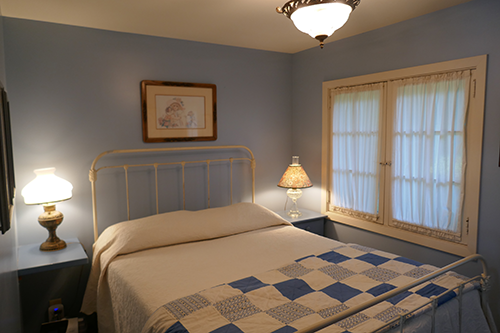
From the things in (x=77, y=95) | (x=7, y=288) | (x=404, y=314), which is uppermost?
(x=77, y=95)

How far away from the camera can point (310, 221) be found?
3648 mm

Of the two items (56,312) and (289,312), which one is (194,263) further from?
(56,312)

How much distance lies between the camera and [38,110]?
2721 mm

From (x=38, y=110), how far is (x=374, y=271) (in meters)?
2.75

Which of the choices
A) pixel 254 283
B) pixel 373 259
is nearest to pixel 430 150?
pixel 373 259

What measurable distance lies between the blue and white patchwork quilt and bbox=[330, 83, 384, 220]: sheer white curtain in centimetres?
110

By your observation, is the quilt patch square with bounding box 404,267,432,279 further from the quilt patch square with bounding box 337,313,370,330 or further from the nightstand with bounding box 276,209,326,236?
the nightstand with bounding box 276,209,326,236

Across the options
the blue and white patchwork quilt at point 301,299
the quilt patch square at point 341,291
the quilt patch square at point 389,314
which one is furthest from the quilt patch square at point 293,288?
the quilt patch square at point 389,314

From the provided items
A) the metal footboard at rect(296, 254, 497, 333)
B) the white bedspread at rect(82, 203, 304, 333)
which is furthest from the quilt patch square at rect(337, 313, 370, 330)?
the white bedspread at rect(82, 203, 304, 333)

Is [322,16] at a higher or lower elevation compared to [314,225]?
higher

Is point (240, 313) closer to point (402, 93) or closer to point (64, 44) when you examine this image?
point (402, 93)

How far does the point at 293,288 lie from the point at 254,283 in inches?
9.1

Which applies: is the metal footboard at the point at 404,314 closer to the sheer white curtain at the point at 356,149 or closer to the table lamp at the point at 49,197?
the sheer white curtain at the point at 356,149

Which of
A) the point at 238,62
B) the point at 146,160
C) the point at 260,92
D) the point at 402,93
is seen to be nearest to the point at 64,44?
the point at 146,160
